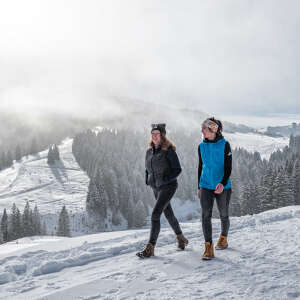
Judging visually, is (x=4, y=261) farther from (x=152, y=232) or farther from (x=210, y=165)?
(x=210, y=165)

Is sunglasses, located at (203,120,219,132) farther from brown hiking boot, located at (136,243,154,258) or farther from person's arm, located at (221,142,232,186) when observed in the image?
brown hiking boot, located at (136,243,154,258)

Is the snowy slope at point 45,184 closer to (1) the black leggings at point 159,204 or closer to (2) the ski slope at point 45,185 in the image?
(2) the ski slope at point 45,185

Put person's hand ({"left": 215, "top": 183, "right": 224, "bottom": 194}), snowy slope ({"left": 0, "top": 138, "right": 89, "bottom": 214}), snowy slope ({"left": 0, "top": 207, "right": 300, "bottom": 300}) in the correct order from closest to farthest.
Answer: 1. snowy slope ({"left": 0, "top": 207, "right": 300, "bottom": 300})
2. person's hand ({"left": 215, "top": 183, "right": 224, "bottom": 194})
3. snowy slope ({"left": 0, "top": 138, "right": 89, "bottom": 214})

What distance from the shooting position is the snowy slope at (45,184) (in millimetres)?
110250

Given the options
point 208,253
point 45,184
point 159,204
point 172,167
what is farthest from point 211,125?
point 45,184

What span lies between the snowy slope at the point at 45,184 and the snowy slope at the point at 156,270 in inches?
3938

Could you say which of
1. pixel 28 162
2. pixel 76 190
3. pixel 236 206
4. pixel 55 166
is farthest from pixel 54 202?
pixel 236 206

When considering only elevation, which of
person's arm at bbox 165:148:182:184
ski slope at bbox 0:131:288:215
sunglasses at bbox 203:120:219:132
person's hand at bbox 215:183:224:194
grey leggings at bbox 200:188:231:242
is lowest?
ski slope at bbox 0:131:288:215

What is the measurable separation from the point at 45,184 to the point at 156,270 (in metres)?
134

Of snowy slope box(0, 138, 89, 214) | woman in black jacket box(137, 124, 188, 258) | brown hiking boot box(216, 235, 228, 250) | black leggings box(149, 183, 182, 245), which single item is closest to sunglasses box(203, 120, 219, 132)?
woman in black jacket box(137, 124, 188, 258)

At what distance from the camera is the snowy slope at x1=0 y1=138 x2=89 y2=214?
11025 cm

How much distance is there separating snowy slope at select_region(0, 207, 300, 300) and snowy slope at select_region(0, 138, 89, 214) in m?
100

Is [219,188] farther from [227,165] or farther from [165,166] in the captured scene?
[165,166]

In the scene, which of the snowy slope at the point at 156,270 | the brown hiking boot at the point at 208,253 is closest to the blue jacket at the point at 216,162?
the brown hiking boot at the point at 208,253
